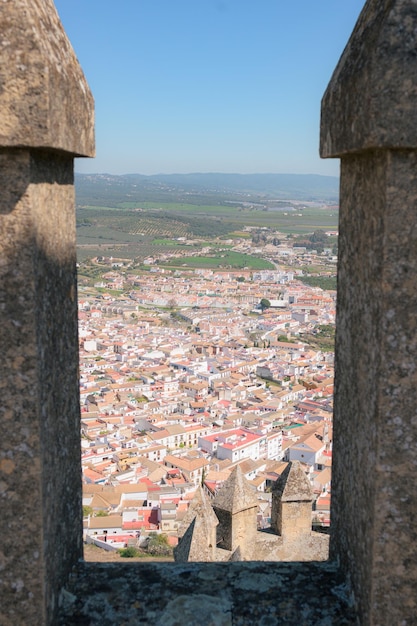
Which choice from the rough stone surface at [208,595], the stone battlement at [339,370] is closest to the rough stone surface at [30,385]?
the stone battlement at [339,370]

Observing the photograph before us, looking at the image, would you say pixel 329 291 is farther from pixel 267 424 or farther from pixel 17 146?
pixel 17 146

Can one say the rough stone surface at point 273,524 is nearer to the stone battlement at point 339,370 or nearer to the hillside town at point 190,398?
the hillside town at point 190,398

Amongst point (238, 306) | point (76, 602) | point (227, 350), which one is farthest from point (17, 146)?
point (238, 306)

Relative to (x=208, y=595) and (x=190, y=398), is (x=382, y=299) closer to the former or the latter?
(x=208, y=595)

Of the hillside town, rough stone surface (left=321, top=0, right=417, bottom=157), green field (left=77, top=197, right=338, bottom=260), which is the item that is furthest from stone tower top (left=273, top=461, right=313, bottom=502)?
green field (left=77, top=197, right=338, bottom=260)

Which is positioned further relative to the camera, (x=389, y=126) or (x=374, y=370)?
(x=374, y=370)

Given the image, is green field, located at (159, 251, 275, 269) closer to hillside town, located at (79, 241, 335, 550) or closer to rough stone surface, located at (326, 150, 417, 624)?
hillside town, located at (79, 241, 335, 550)
